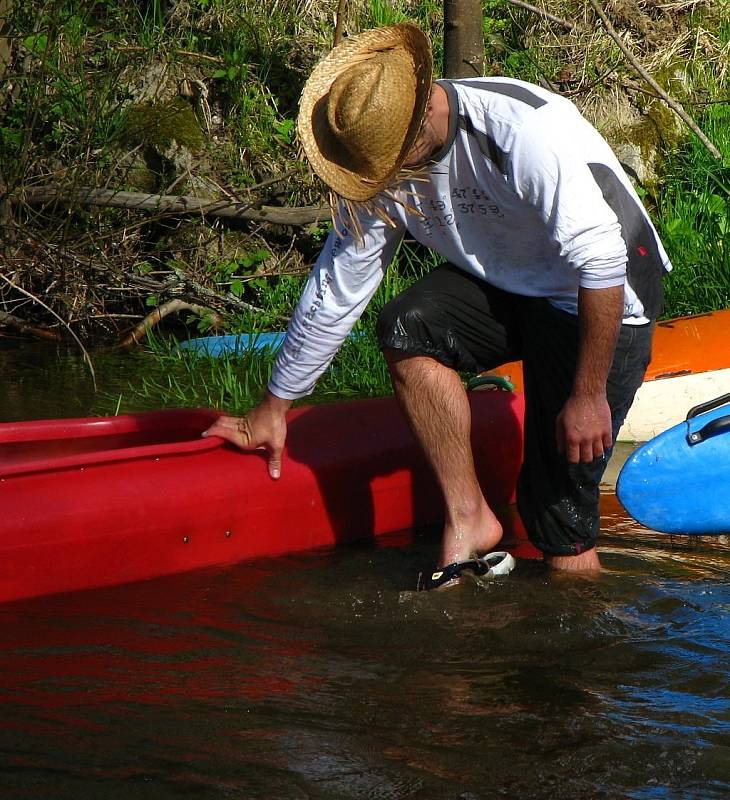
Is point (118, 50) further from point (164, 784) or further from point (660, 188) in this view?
point (164, 784)

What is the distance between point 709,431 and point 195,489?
56.2 inches

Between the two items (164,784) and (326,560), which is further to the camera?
(326,560)

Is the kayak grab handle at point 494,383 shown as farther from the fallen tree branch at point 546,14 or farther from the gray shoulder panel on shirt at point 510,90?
the fallen tree branch at point 546,14

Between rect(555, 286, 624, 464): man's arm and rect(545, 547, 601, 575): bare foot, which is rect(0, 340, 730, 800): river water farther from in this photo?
rect(555, 286, 624, 464): man's arm

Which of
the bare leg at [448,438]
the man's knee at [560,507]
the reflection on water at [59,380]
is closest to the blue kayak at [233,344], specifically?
the reflection on water at [59,380]

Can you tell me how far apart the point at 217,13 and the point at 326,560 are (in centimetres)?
466

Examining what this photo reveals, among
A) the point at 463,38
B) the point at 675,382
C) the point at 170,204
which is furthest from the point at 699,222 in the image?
the point at 170,204

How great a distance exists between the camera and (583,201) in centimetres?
238

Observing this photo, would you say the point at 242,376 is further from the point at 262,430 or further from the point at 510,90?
the point at 510,90

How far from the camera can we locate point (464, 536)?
2.94m

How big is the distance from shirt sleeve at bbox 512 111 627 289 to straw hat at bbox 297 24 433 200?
0.87 ft

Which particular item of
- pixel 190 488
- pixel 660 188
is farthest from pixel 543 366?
pixel 660 188

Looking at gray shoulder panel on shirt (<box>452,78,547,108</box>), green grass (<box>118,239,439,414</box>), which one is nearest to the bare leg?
gray shoulder panel on shirt (<box>452,78,547,108</box>)

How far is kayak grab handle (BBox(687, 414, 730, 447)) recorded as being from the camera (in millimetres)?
3158
